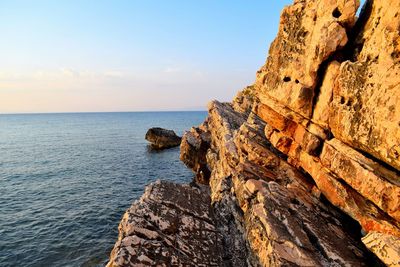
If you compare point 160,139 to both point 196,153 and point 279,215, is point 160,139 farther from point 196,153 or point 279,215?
point 279,215

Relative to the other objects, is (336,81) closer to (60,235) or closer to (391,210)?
(391,210)

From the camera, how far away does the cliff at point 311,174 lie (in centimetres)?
1235

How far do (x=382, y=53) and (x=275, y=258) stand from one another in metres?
11.7

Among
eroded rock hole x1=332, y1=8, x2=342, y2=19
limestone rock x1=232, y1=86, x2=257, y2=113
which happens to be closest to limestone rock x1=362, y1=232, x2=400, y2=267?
eroded rock hole x1=332, y1=8, x2=342, y2=19

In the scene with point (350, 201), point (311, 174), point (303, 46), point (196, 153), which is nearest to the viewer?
point (350, 201)

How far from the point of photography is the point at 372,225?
1304cm

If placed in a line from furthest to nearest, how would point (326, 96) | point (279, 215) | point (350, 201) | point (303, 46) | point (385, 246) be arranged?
point (303, 46), point (326, 96), point (279, 215), point (350, 201), point (385, 246)

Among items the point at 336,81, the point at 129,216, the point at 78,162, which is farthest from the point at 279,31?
the point at 78,162

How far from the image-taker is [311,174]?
1744 cm

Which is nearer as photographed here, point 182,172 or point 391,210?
point 391,210

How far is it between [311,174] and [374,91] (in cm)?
697

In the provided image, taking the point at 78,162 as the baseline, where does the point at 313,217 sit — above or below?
above

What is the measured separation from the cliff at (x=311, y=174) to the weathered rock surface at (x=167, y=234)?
7 cm

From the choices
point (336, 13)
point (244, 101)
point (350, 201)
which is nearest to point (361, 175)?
point (350, 201)
